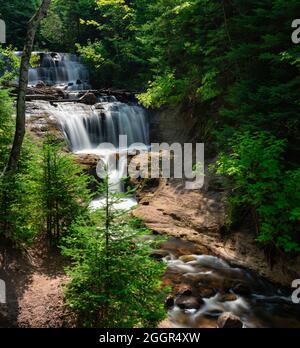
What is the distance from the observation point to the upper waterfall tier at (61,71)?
2944 centimetres

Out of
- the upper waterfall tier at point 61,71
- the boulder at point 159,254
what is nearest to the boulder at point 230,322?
the boulder at point 159,254

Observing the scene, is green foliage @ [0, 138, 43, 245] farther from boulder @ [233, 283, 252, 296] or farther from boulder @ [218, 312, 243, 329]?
boulder @ [233, 283, 252, 296]

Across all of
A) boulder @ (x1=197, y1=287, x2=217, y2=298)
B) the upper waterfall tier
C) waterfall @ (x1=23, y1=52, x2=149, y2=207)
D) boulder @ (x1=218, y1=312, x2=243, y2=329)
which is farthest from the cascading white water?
the upper waterfall tier

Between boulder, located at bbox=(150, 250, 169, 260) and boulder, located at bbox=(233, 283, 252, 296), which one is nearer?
boulder, located at bbox=(233, 283, 252, 296)

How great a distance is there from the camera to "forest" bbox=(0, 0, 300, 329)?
537 cm

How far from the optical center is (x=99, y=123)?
19.0m

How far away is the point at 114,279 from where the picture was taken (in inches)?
200

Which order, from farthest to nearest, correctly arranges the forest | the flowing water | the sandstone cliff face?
the sandstone cliff face → the flowing water → the forest

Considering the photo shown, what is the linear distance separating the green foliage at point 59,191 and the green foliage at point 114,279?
252 centimetres

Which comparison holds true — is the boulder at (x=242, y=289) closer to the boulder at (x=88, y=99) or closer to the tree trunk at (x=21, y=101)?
the tree trunk at (x=21, y=101)

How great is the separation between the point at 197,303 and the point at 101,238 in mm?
3387

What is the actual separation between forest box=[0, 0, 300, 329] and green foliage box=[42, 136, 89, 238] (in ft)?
0.09

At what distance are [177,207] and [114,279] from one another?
7771 mm
